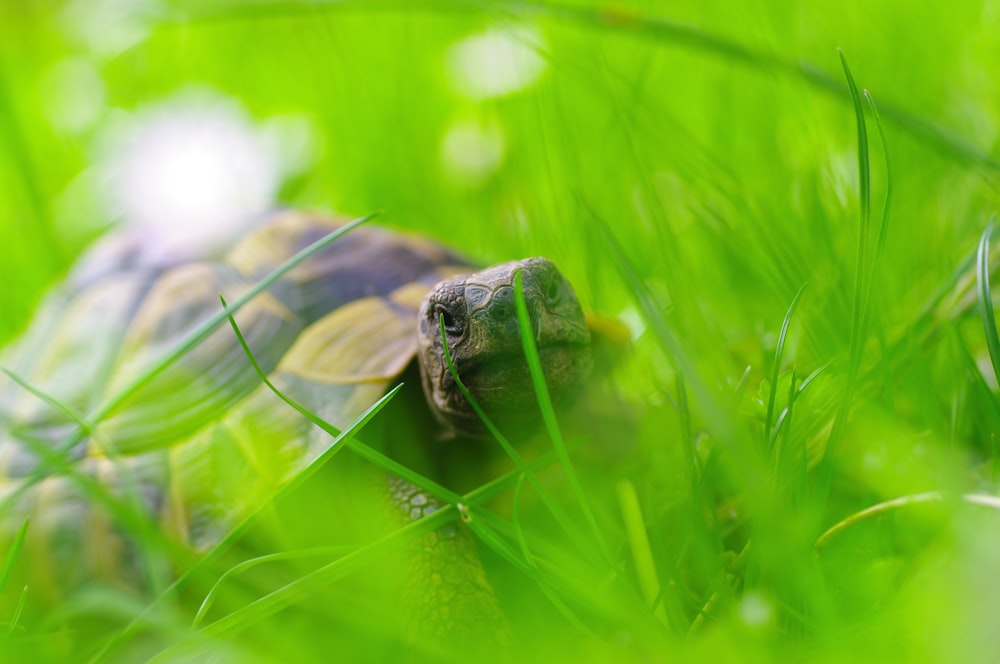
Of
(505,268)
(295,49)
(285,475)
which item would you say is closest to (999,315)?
(505,268)

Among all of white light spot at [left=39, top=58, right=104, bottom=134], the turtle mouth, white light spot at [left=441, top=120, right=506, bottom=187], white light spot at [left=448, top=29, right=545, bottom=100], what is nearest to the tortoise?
the turtle mouth

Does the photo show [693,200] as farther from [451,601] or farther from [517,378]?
[451,601]

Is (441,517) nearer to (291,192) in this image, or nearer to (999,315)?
(999,315)

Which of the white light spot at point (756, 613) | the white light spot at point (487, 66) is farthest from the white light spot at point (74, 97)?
the white light spot at point (756, 613)

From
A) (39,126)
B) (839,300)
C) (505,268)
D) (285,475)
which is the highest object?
(39,126)

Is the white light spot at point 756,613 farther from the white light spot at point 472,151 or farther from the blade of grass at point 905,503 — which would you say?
the white light spot at point 472,151

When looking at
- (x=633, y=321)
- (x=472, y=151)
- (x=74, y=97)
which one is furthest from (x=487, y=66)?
(x=74, y=97)
